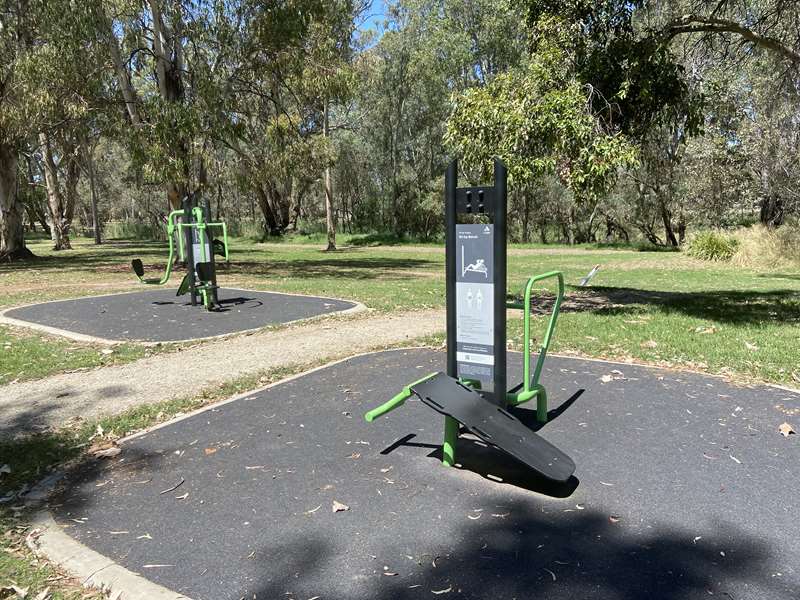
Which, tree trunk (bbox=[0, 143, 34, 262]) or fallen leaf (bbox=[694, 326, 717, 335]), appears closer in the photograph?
fallen leaf (bbox=[694, 326, 717, 335])

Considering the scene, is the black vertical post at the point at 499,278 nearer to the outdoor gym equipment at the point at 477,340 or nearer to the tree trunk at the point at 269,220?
the outdoor gym equipment at the point at 477,340

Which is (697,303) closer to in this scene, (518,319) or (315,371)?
(518,319)

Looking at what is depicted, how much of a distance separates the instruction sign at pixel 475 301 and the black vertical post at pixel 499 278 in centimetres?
3

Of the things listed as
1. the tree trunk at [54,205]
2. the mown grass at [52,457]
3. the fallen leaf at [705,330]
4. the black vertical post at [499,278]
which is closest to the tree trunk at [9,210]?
the tree trunk at [54,205]

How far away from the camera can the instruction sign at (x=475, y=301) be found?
364 cm

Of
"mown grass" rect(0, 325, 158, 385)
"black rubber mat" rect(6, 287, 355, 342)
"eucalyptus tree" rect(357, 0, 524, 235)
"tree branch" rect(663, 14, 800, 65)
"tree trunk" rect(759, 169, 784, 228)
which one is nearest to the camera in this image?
"mown grass" rect(0, 325, 158, 385)

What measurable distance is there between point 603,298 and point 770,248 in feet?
35.5

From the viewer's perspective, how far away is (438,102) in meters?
33.4

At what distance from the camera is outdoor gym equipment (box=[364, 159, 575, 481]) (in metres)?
3.41

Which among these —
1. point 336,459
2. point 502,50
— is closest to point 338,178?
point 502,50

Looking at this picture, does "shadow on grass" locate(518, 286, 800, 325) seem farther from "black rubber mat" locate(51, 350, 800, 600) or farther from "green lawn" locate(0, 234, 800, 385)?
"black rubber mat" locate(51, 350, 800, 600)

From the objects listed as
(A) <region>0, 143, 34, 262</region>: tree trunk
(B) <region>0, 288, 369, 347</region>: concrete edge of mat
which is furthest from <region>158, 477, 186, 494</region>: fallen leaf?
(A) <region>0, 143, 34, 262</region>: tree trunk

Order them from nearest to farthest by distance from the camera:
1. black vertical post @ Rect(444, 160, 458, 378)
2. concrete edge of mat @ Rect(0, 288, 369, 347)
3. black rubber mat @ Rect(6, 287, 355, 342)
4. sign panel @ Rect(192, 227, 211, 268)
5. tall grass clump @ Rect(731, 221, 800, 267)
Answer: black vertical post @ Rect(444, 160, 458, 378) < concrete edge of mat @ Rect(0, 288, 369, 347) < black rubber mat @ Rect(6, 287, 355, 342) < sign panel @ Rect(192, 227, 211, 268) < tall grass clump @ Rect(731, 221, 800, 267)

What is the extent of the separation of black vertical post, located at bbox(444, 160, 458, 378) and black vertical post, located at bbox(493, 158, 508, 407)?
0.89 feet
